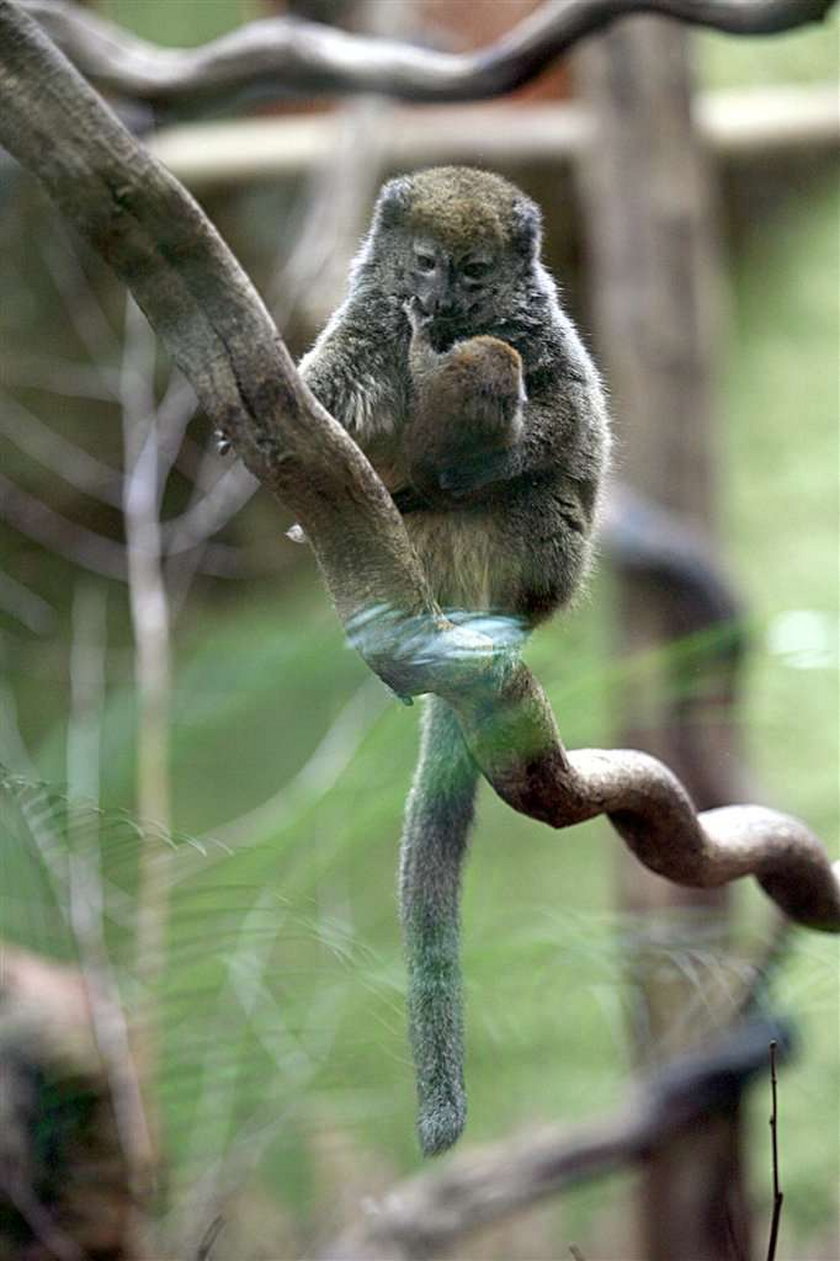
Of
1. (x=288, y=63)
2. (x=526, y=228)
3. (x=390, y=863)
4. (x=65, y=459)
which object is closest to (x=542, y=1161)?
(x=390, y=863)

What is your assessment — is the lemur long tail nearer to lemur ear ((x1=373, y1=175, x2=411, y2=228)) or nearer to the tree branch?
lemur ear ((x1=373, y1=175, x2=411, y2=228))

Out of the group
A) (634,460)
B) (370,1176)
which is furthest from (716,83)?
(370,1176)

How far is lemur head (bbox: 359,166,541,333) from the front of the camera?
90 cm

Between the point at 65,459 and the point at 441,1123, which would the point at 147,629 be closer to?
the point at 65,459

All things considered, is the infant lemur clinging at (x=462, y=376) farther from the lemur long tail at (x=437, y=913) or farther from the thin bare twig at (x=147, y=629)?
the thin bare twig at (x=147, y=629)

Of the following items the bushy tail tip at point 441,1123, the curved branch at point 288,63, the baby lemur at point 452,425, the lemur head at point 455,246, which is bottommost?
the bushy tail tip at point 441,1123

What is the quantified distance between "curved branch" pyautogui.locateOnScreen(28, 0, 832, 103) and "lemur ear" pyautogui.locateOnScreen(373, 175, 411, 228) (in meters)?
0.77

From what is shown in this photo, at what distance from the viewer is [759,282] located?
301cm

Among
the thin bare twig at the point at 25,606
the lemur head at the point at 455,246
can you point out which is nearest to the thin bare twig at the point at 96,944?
the thin bare twig at the point at 25,606

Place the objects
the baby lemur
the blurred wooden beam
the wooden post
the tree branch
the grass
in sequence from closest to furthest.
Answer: the baby lemur → the grass → the tree branch → the wooden post → the blurred wooden beam

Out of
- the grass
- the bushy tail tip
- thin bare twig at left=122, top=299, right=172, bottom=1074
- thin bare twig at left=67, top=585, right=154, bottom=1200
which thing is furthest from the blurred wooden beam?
the bushy tail tip

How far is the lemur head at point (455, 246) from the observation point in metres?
0.90

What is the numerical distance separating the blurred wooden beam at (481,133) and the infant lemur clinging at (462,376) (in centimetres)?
165

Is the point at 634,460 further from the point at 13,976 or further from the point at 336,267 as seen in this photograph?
the point at 13,976
